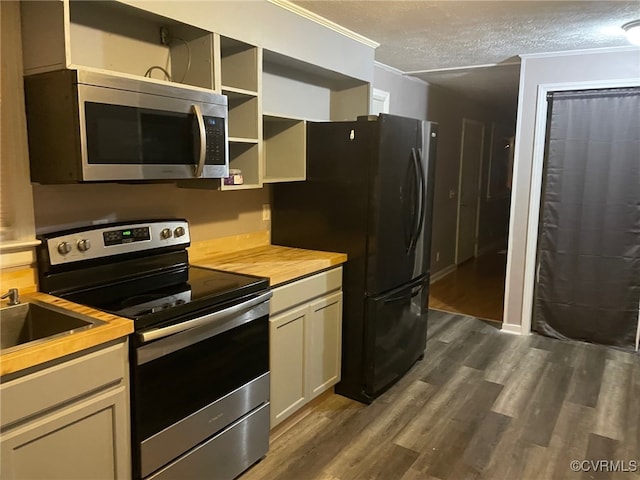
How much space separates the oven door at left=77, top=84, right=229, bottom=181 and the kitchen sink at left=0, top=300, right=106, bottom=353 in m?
0.50

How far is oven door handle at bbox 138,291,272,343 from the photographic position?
178 cm

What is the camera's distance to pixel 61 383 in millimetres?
1550

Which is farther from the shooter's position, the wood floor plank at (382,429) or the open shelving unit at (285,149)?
the open shelving unit at (285,149)

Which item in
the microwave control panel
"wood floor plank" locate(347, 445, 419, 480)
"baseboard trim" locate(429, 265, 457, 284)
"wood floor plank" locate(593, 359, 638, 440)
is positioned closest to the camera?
the microwave control panel

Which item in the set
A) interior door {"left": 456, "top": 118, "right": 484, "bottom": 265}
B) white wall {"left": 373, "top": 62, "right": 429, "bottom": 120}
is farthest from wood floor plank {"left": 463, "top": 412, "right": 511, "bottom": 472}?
interior door {"left": 456, "top": 118, "right": 484, "bottom": 265}

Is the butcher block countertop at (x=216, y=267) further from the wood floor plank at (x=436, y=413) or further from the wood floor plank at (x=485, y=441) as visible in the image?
the wood floor plank at (x=485, y=441)

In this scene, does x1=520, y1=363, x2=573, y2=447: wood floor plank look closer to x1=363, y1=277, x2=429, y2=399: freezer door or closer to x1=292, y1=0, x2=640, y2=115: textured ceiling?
x1=363, y1=277, x2=429, y2=399: freezer door

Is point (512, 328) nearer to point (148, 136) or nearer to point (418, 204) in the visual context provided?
point (418, 204)

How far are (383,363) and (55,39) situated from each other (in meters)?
2.36

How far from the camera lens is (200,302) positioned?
198cm

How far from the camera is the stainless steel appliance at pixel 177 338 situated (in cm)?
185

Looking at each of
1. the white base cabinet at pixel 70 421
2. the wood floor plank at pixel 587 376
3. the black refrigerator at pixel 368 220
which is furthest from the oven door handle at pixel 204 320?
the wood floor plank at pixel 587 376

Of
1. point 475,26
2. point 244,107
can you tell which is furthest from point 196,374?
point 475,26

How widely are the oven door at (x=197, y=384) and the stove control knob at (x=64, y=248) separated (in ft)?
1.75
